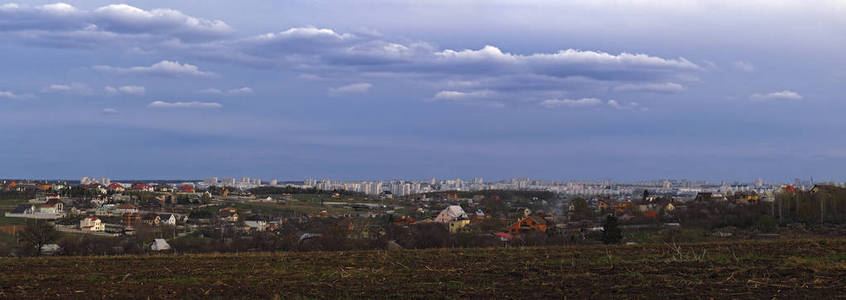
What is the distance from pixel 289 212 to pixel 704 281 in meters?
80.6

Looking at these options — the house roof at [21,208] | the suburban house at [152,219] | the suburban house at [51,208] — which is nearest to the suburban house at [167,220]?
the suburban house at [152,219]

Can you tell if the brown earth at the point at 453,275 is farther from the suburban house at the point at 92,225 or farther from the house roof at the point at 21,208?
the house roof at the point at 21,208

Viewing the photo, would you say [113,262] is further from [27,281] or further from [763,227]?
[763,227]

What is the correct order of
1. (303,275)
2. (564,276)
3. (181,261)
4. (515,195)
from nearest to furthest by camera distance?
(564,276) → (303,275) → (181,261) → (515,195)

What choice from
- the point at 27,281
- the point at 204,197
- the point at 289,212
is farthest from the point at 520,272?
the point at 204,197

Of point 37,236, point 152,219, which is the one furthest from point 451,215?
point 37,236

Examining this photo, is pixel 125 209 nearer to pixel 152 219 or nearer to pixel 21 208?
pixel 21 208

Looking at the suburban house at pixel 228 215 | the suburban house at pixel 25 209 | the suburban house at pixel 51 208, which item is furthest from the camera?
the suburban house at pixel 228 215

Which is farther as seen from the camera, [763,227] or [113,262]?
[763,227]

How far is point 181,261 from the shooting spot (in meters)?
19.2

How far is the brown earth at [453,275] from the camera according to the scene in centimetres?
1299

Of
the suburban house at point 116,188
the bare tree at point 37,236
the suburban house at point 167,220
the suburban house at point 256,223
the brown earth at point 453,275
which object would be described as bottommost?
the suburban house at point 256,223

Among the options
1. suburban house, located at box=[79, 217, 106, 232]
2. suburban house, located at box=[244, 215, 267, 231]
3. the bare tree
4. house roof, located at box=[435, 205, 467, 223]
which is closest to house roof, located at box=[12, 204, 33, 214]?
suburban house, located at box=[79, 217, 106, 232]

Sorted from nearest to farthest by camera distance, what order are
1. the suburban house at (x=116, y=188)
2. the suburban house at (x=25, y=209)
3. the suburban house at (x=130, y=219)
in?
1. the suburban house at (x=130, y=219)
2. the suburban house at (x=25, y=209)
3. the suburban house at (x=116, y=188)
